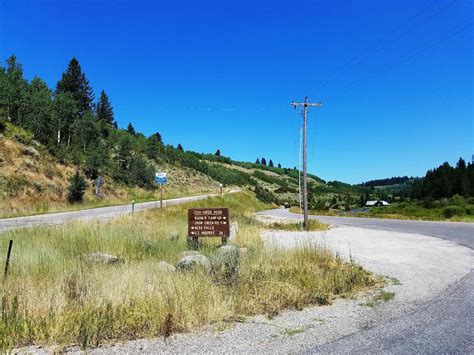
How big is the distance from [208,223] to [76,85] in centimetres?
7789

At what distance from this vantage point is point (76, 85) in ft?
263

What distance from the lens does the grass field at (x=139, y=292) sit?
4875 mm

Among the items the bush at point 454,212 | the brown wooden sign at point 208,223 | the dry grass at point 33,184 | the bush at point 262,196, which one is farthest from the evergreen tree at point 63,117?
the bush at point 262,196

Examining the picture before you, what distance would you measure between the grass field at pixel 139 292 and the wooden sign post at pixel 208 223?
2560 millimetres

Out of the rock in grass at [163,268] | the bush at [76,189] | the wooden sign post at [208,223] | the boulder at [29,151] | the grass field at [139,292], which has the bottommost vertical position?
the grass field at [139,292]

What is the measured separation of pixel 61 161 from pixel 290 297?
140 ft

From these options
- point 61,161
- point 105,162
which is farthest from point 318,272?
point 105,162

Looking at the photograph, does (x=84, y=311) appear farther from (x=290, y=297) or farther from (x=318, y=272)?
(x=318, y=272)

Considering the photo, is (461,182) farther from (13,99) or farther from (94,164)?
(13,99)

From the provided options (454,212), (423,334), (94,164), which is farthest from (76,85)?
(423,334)

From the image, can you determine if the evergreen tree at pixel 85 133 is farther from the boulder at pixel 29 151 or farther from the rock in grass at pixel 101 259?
the rock in grass at pixel 101 259

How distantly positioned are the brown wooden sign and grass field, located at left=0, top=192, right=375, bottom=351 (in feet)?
8.45

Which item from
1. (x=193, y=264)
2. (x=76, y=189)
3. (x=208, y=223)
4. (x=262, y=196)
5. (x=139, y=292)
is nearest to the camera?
(x=139, y=292)

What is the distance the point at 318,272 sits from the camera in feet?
26.2
